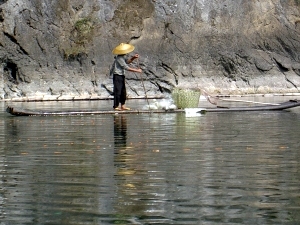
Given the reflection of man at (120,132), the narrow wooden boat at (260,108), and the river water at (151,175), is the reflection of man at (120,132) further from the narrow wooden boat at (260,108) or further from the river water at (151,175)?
the narrow wooden boat at (260,108)

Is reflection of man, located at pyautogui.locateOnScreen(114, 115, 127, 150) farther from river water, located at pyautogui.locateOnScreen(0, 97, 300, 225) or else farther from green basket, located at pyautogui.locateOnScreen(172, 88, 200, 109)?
green basket, located at pyautogui.locateOnScreen(172, 88, 200, 109)

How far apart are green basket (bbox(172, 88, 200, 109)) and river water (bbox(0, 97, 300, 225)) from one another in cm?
413

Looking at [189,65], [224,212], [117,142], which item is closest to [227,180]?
[224,212]

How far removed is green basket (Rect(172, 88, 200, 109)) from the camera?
1959 cm

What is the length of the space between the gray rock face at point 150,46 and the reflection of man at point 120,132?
59.2 ft

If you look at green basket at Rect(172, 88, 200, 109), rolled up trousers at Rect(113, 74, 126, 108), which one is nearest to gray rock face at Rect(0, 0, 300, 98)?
rolled up trousers at Rect(113, 74, 126, 108)

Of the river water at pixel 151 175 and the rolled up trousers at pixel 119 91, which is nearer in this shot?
the river water at pixel 151 175

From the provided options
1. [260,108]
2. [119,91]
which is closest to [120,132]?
[119,91]

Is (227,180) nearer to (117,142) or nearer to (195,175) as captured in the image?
(195,175)

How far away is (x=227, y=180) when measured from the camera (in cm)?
850

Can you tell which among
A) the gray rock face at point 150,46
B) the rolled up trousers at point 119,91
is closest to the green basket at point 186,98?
the rolled up trousers at point 119,91

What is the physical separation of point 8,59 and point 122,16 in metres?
5.52

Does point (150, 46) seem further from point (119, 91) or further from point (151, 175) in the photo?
point (151, 175)

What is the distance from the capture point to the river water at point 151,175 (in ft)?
22.7
